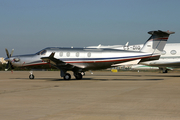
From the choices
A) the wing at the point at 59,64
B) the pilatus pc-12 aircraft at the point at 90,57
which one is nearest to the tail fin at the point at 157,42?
the pilatus pc-12 aircraft at the point at 90,57

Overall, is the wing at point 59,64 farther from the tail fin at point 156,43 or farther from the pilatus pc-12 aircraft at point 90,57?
the tail fin at point 156,43

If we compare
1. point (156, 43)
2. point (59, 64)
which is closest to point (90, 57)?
point (59, 64)

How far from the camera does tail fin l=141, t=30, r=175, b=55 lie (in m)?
26.6

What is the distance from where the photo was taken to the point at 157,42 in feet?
88.1

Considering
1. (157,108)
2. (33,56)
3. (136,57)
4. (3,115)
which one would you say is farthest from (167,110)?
(33,56)

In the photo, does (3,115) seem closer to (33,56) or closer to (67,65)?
(67,65)

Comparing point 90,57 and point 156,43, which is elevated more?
point 156,43

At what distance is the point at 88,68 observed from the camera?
2648 cm

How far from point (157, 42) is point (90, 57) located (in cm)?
751

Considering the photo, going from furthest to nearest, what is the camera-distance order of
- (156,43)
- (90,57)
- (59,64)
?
(156,43), (90,57), (59,64)

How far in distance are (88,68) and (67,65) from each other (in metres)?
2.55

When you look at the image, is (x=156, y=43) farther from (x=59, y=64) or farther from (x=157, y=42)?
(x=59, y=64)

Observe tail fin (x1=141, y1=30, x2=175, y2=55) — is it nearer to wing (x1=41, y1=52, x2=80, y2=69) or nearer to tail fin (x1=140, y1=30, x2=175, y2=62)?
tail fin (x1=140, y1=30, x2=175, y2=62)

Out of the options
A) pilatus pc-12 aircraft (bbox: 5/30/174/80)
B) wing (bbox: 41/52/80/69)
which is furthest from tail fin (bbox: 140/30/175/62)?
wing (bbox: 41/52/80/69)
